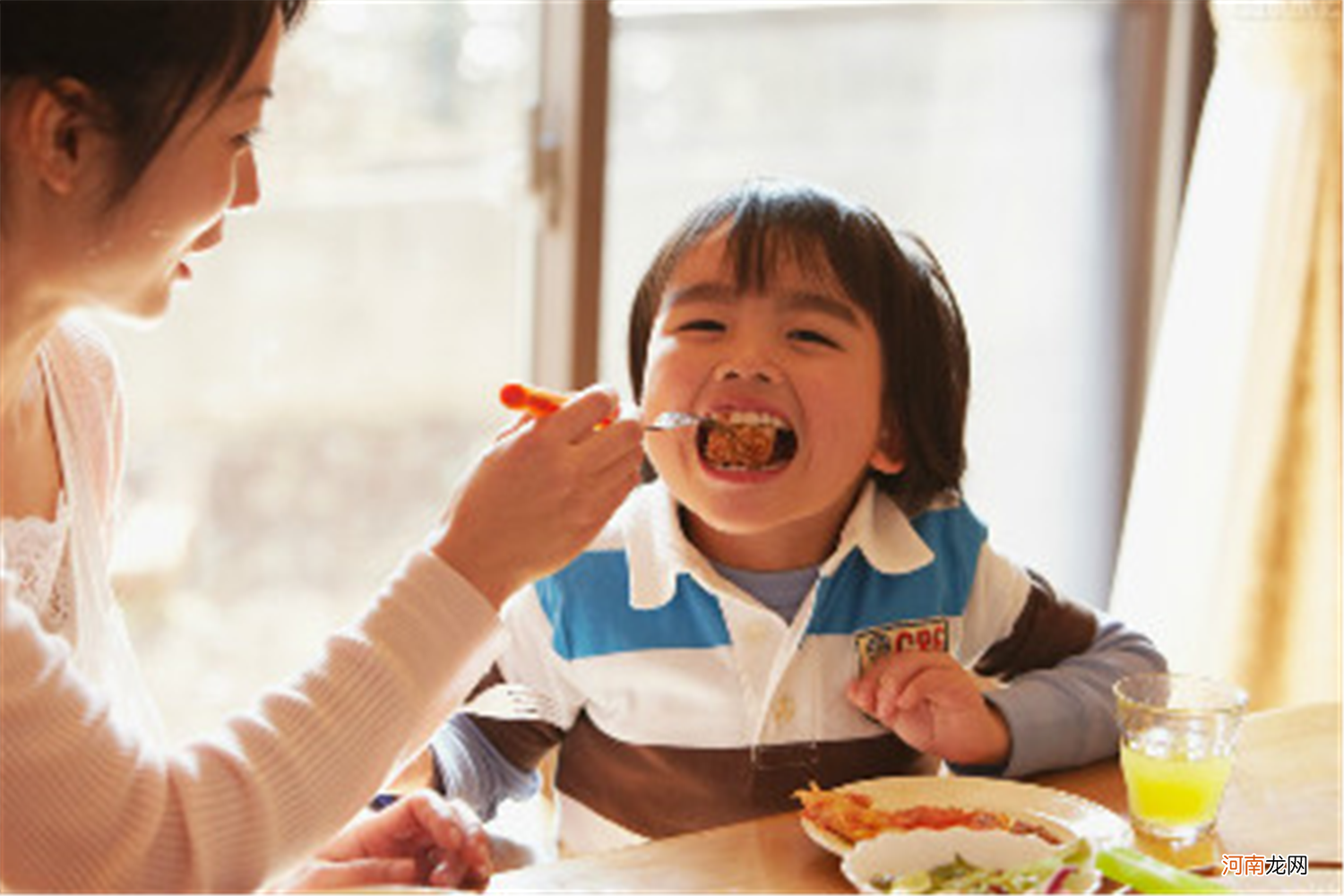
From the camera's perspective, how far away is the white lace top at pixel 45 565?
1272 mm

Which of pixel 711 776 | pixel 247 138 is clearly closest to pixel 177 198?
pixel 247 138

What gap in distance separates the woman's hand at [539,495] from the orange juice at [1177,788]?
428 mm

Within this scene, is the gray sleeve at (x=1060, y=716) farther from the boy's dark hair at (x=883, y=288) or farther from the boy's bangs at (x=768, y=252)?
the boy's bangs at (x=768, y=252)

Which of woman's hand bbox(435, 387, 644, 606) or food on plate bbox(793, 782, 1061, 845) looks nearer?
woman's hand bbox(435, 387, 644, 606)

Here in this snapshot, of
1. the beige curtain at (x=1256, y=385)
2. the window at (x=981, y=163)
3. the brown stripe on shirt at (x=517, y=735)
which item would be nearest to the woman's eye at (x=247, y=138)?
the brown stripe on shirt at (x=517, y=735)

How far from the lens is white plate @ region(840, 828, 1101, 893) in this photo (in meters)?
1.21

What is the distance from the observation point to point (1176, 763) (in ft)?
4.35

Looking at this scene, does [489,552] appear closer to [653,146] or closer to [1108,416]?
[653,146]

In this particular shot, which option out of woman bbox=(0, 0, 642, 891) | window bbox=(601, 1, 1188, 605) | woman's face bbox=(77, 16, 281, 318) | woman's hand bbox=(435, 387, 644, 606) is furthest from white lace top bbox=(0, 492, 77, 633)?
window bbox=(601, 1, 1188, 605)

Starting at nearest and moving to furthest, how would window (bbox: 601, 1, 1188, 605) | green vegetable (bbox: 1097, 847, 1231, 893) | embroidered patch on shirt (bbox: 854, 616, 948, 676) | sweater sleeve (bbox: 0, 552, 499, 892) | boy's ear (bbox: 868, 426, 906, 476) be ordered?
sweater sleeve (bbox: 0, 552, 499, 892), green vegetable (bbox: 1097, 847, 1231, 893), embroidered patch on shirt (bbox: 854, 616, 948, 676), boy's ear (bbox: 868, 426, 906, 476), window (bbox: 601, 1, 1188, 605)

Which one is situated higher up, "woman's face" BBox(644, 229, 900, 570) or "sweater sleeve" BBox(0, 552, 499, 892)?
"woman's face" BBox(644, 229, 900, 570)

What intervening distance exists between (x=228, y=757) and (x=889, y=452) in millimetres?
771

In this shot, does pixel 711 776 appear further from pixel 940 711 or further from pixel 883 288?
pixel 883 288

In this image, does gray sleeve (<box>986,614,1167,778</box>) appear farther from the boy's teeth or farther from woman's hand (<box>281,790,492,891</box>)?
woman's hand (<box>281,790,492,891</box>)
